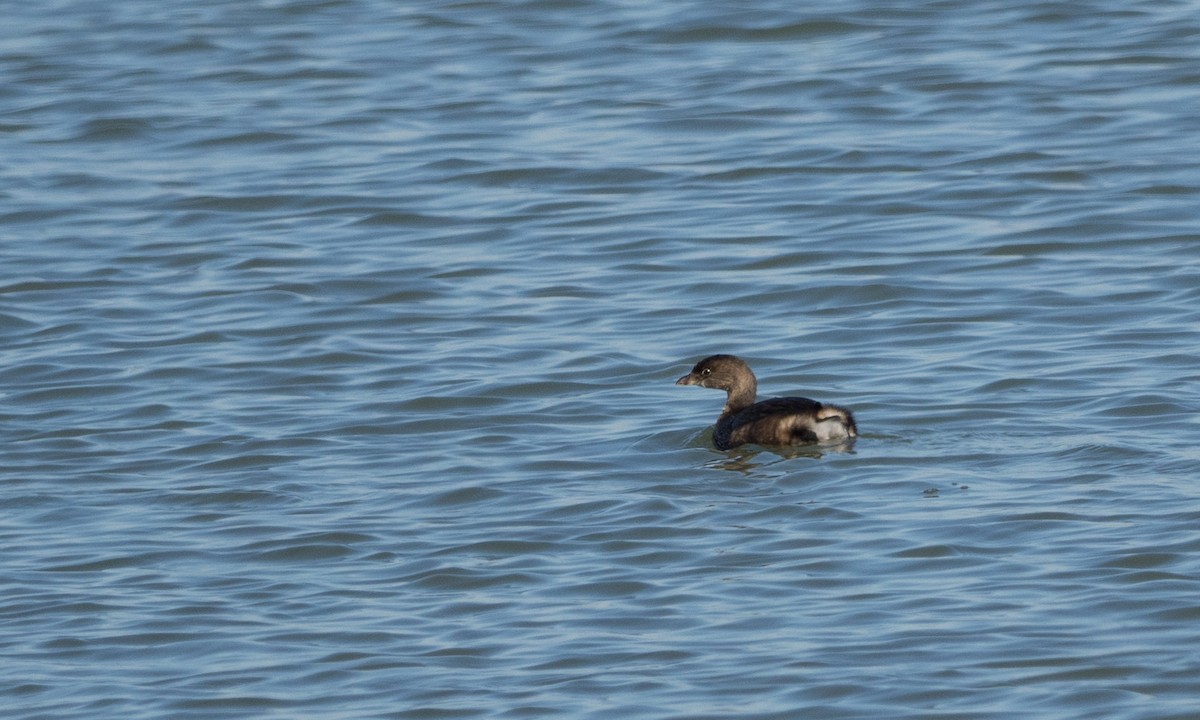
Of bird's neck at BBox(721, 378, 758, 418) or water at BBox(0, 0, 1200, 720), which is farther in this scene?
bird's neck at BBox(721, 378, 758, 418)

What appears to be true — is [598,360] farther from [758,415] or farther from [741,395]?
[758,415]

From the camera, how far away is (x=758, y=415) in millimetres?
10133

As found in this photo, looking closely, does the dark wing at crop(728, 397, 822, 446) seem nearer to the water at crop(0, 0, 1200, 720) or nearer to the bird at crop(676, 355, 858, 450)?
the bird at crop(676, 355, 858, 450)

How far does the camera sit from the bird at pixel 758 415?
9797mm

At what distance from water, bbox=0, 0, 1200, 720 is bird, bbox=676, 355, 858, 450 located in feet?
0.43

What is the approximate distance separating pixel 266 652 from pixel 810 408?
Result: 3.07 metres

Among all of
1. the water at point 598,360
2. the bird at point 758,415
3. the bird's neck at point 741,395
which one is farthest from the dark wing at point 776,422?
the bird's neck at point 741,395

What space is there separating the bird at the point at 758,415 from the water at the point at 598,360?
0.43 feet

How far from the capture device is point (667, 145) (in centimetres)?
1659

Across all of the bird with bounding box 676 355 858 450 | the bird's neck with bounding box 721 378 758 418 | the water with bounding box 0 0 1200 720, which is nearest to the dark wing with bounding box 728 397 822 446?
the bird with bounding box 676 355 858 450

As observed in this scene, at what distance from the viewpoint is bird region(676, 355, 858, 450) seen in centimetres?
980

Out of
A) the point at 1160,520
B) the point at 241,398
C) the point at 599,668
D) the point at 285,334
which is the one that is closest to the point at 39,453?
the point at 241,398

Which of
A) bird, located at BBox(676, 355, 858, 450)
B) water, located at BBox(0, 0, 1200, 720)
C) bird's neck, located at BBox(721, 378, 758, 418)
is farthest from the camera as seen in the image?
bird's neck, located at BBox(721, 378, 758, 418)

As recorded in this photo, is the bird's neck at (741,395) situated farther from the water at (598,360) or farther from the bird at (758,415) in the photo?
the water at (598,360)
